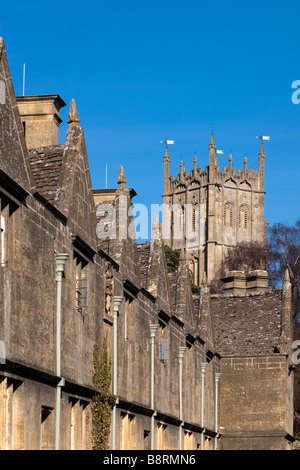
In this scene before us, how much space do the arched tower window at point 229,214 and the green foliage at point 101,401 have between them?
16321 centimetres

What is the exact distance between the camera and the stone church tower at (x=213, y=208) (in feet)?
601

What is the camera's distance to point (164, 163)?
19938 centimetres

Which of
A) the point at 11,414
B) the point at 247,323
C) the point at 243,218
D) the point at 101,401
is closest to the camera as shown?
the point at 11,414

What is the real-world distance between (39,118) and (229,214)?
163967 millimetres

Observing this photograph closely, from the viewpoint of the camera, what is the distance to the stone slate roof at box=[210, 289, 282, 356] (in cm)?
4553

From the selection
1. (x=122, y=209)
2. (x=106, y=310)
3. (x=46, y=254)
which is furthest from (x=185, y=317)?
(x=46, y=254)

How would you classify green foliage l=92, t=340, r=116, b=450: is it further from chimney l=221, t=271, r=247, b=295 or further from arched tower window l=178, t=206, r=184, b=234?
arched tower window l=178, t=206, r=184, b=234

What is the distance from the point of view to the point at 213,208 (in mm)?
185250

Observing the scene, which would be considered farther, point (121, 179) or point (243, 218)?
point (243, 218)

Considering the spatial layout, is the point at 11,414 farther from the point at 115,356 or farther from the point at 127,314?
the point at 127,314

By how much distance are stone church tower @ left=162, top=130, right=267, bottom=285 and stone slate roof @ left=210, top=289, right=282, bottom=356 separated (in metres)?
130

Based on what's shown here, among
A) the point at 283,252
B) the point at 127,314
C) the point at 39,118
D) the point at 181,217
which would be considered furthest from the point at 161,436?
the point at 181,217

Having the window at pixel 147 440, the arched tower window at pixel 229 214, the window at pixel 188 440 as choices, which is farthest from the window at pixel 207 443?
the arched tower window at pixel 229 214

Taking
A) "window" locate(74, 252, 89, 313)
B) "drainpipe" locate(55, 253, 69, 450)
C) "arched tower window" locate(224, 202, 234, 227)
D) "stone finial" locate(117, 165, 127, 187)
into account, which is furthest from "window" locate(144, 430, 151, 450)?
"arched tower window" locate(224, 202, 234, 227)
